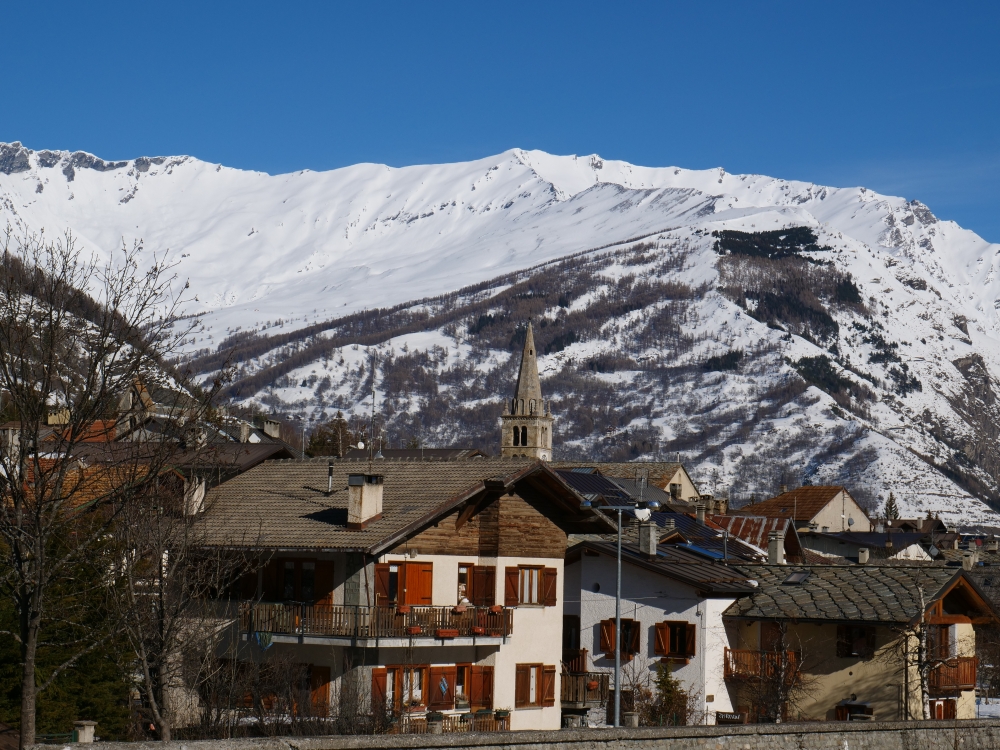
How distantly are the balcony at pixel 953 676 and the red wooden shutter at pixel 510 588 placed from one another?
1334 centimetres

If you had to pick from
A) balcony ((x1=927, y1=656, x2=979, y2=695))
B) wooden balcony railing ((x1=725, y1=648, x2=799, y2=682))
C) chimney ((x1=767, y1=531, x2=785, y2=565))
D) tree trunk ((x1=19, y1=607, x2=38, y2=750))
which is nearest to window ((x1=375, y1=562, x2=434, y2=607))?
wooden balcony railing ((x1=725, y1=648, x2=799, y2=682))

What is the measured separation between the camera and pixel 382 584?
3631 cm

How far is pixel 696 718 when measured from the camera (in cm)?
4356

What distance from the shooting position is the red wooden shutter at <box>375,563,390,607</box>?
1419 inches

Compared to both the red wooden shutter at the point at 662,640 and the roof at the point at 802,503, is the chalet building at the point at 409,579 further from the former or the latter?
the roof at the point at 802,503

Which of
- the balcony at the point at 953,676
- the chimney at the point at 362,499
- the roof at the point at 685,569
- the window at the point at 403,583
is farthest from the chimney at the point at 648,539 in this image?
Answer: the chimney at the point at 362,499

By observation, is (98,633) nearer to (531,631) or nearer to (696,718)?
(531,631)

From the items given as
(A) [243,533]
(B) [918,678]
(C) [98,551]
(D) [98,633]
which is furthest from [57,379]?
(B) [918,678]

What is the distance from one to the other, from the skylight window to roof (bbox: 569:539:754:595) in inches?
55.8

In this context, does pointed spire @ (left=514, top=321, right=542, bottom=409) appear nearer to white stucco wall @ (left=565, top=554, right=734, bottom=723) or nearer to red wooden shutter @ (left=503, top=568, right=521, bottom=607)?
white stucco wall @ (left=565, top=554, right=734, bottom=723)

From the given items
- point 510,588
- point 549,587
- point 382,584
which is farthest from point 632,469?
point 382,584

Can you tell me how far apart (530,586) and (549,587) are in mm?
886

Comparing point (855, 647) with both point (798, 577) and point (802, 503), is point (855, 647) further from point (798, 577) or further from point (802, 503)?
point (802, 503)

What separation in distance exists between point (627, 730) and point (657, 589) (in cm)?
2502
